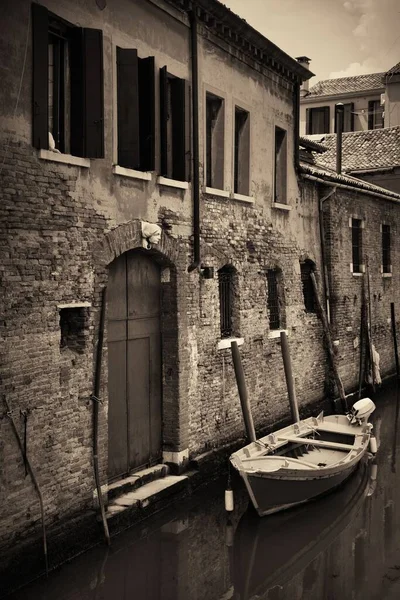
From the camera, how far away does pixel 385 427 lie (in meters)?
15.0

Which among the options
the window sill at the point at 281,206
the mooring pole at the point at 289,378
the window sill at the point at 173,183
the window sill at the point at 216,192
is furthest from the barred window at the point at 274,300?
the window sill at the point at 173,183

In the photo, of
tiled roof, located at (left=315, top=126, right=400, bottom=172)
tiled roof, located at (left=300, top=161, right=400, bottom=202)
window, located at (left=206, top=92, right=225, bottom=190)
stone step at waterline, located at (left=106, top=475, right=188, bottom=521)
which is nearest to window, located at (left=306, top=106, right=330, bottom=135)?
tiled roof, located at (left=315, top=126, right=400, bottom=172)

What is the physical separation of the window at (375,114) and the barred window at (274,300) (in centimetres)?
2521

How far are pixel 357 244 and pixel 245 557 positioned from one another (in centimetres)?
1121

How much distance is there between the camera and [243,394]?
11.0 m

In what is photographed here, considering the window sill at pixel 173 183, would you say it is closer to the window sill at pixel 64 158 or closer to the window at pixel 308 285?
the window sill at pixel 64 158

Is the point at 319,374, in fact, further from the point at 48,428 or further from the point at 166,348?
the point at 48,428

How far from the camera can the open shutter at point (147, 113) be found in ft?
30.9

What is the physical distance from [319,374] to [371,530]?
6.34m

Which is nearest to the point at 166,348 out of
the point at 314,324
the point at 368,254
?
the point at 314,324

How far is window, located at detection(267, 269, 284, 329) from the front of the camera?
45.0 ft

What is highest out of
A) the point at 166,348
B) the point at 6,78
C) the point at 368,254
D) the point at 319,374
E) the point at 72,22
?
the point at 72,22

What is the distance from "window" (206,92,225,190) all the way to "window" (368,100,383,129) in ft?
87.6

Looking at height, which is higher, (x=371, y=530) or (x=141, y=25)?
(x=141, y=25)
